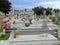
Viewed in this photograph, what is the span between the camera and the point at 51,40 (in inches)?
332

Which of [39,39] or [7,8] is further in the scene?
[7,8]

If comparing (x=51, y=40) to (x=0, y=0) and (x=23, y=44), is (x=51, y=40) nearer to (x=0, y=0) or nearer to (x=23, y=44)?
(x=23, y=44)

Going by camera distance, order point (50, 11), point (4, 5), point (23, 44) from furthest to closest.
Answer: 1. point (50, 11)
2. point (4, 5)
3. point (23, 44)

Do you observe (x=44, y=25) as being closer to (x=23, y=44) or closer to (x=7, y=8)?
(x=23, y=44)

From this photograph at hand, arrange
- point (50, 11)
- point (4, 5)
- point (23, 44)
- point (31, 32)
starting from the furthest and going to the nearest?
1. point (50, 11)
2. point (4, 5)
3. point (31, 32)
4. point (23, 44)

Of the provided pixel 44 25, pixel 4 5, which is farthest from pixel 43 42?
pixel 4 5

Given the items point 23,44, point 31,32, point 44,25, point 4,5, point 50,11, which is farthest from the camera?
point 50,11

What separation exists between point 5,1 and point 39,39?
40658 millimetres

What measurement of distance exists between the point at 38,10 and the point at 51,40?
1709 inches

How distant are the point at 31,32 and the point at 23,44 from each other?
439 cm

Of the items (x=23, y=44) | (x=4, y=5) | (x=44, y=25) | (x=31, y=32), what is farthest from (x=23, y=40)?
(x=4, y=5)

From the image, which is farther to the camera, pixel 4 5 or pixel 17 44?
pixel 4 5

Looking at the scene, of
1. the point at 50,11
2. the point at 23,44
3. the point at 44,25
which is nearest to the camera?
the point at 23,44

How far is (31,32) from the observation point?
41.4 feet
